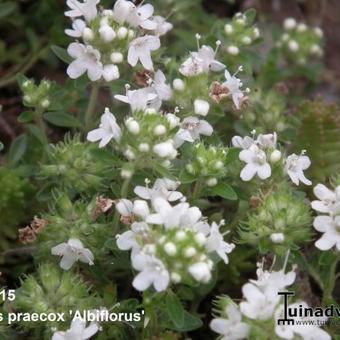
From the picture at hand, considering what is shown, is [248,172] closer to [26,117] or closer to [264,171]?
[264,171]

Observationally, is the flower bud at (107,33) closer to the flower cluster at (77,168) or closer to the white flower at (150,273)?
the flower cluster at (77,168)

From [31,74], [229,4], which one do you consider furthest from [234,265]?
[229,4]

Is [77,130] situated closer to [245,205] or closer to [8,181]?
[8,181]

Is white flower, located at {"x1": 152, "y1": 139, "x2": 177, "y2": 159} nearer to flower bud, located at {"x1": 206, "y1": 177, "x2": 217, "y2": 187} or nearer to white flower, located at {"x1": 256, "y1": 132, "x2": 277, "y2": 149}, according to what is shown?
flower bud, located at {"x1": 206, "y1": 177, "x2": 217, "y2": 187}

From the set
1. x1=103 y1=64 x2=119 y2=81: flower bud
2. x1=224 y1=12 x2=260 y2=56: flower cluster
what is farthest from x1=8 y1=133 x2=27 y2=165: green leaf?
x1=224 y1=12 x2=260 y2=56: flower cluster

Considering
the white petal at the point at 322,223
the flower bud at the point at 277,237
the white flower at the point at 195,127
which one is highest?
the white flower at the point at 195,127

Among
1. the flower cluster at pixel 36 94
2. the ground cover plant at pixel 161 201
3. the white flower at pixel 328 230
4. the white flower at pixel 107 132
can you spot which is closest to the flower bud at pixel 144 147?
the ground cover plant at pixel 161 201

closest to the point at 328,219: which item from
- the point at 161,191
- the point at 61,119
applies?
the point at 161,191
